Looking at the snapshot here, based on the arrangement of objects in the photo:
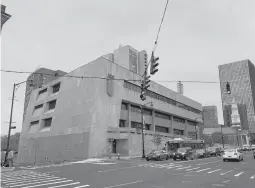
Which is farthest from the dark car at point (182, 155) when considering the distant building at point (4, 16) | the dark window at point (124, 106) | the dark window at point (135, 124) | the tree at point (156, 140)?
the dark window at point (135, 124)

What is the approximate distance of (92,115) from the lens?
44.6m

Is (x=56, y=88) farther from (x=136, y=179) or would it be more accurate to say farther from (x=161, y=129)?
(x=136, y=179)

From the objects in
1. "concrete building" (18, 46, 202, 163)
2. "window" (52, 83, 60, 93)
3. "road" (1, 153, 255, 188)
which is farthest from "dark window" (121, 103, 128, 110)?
"road" (1, 153, 255, 188)

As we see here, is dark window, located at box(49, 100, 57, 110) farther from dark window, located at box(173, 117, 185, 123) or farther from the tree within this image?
dark window, located at box(173, 117, 185, 123)

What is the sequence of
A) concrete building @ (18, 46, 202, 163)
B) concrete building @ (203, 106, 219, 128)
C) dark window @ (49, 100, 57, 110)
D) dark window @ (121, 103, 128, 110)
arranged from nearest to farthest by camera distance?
concrete building @ (18, 46, 202, 163), dark window @ (121, 103, 128, 110), dark window @ (49, 100, 57, 110), concrete building @ (203, 106, 219, 128)

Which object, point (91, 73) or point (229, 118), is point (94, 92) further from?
point (229, 118)

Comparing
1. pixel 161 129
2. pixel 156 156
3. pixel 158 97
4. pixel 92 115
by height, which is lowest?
pixel 156 156

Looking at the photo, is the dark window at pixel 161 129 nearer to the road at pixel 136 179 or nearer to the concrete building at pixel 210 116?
the road at pixel 136 179

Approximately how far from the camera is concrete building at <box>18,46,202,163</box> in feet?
148

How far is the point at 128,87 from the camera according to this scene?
54.4 m

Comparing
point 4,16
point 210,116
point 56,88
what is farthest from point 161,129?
point 210,116

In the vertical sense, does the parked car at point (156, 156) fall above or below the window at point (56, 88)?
below

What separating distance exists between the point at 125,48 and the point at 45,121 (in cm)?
7005

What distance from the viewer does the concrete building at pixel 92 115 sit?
148 ft
